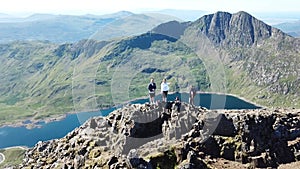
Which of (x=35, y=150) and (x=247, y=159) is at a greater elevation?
(x=247, y=159)

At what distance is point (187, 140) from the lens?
45.8 meters

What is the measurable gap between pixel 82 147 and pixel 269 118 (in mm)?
24871

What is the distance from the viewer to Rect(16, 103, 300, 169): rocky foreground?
43344mm

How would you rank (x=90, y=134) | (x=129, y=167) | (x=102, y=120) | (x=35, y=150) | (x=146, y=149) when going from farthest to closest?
1. (x=35, y=150)
2. (x=102, y=120)
3. (x=90, y=134)
4. (x=146, y=149)
5. (x=129, y=167)

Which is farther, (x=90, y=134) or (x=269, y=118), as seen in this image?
(x=90, y=134)

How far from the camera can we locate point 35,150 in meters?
68.3

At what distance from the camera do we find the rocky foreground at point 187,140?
43.3 metres

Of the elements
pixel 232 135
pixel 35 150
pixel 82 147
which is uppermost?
pixel 232 135

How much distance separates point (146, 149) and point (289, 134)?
19342 mm

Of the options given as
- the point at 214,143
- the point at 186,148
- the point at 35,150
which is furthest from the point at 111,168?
the point at 35,150

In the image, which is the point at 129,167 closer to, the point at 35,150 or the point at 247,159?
the point at 247,159

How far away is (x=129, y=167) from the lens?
39.7 m

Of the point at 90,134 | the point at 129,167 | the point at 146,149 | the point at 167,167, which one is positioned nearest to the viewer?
the point at 129,167

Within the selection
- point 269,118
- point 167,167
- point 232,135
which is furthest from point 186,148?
point 269,118
